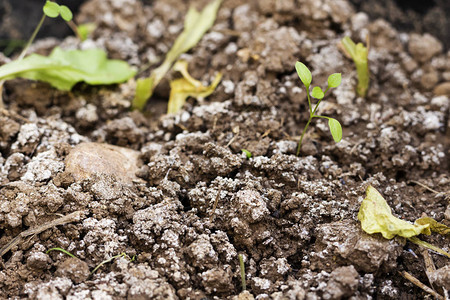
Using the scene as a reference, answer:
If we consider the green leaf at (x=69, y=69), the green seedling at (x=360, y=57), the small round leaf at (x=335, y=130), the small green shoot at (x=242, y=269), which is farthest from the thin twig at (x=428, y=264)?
the green leaf at (x=69, y=69)

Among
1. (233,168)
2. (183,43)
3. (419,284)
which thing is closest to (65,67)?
(183,43)

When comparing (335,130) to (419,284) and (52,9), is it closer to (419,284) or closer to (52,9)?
(419,284)

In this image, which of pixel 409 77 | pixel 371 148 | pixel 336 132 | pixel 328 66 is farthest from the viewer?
pixel 409 77

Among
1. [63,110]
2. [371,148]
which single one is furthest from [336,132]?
[63,110]

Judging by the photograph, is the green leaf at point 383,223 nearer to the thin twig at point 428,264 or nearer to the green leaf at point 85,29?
the thin twig at point 428,264

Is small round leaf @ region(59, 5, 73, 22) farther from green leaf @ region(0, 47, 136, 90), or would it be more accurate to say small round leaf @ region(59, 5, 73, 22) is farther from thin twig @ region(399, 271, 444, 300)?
thin twig @ region(399, 271, 444, 300)

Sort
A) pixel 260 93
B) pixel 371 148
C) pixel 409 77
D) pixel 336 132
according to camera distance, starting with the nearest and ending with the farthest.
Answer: pixel 336 132 < pixel 371 148 < pixel 260 93 < pixel 409 77

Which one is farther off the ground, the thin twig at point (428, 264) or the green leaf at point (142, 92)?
the green leaf at point (142, 92)

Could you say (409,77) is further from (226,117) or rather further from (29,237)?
(29,237)
